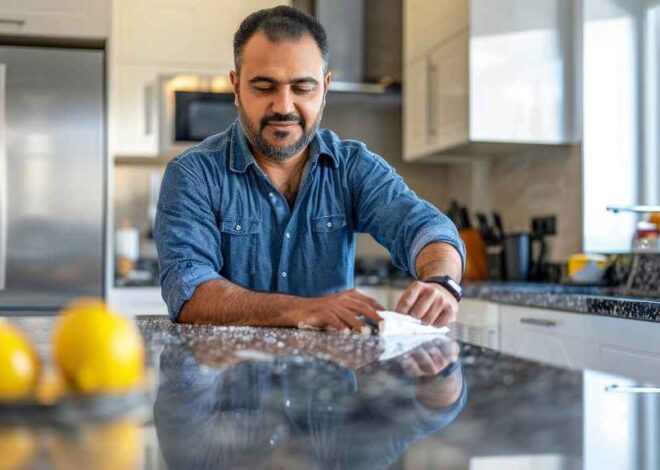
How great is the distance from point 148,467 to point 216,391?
0.28 meters

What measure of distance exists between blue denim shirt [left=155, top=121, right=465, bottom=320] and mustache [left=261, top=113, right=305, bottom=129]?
0.11 metres

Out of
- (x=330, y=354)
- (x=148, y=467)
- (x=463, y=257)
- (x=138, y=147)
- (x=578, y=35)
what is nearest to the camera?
(x=148, y=467)

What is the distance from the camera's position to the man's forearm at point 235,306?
63.6 inches

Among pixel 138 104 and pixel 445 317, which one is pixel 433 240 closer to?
pixel 445 317

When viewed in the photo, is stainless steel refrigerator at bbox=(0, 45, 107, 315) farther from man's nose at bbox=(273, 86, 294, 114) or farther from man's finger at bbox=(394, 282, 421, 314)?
man's finger at bbox=(394, 282, 421, 314)

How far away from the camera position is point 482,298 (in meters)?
3.20

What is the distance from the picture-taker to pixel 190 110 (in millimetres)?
3998

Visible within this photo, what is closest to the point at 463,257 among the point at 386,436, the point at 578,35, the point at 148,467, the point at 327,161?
the point at 327,161

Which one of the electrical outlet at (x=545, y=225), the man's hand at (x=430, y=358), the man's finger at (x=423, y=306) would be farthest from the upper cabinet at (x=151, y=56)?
the man's hand at (x=430, y=358)

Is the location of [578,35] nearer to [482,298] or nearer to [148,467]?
[482,298]

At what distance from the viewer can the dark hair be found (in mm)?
1948

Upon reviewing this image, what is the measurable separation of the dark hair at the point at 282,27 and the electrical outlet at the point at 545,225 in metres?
1.90

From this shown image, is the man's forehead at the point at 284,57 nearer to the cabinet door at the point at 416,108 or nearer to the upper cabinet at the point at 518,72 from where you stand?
the upper cabinet at the point at 518,72

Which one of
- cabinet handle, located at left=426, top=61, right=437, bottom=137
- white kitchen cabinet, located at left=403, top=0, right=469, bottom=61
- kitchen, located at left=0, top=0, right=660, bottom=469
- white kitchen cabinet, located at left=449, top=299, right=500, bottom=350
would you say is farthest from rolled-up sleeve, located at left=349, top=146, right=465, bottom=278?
cabinet handle, located at left=426, top=61, right=437, bottom=137
